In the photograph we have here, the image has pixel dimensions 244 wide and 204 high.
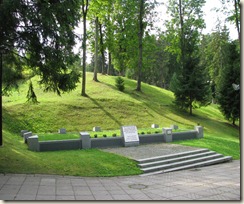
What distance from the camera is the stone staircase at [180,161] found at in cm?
1119

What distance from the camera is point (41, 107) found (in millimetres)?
21641

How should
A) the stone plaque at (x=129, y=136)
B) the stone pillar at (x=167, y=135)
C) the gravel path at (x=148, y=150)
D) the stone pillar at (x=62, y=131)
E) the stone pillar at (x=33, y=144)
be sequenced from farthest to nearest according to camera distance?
1. the stone pillar at (x=62, y=131)
2. the stone pillar at (x=167, y=135)
3. the stone plaque at (x=129, y=136)
4. the gravel path at (x=148, y=150)
5. the stone pillar at (x=33, y=144)

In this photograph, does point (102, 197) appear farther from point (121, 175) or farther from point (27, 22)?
point (27, 22)

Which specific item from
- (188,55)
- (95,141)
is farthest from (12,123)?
(188,55)

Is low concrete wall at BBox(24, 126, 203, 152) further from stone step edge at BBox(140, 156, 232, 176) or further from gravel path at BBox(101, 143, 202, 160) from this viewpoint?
stone step edge at BBox(140, 156, 232, 176)

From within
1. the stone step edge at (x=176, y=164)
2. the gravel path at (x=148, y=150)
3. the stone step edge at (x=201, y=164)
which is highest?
the gravel path at (x=148, y=150)

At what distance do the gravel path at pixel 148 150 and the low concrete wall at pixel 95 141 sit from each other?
20.6 inches

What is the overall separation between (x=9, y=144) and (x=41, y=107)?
353 inches

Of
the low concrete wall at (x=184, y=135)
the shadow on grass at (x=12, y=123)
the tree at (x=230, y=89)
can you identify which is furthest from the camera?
the tree at (x=230, y=89)

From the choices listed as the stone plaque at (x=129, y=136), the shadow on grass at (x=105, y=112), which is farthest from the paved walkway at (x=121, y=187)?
the shadow on grass at (x=105, y=112)

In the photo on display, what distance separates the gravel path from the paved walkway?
8.39 feet

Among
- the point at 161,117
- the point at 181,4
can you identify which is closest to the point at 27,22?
the point at 161,117

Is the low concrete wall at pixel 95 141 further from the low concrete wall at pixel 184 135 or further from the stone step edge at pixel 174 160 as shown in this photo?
the stone step edge at pixel 174 160

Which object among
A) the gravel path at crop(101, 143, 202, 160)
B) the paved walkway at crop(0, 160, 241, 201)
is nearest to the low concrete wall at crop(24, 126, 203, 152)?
the gravel path at crop(101, 143, 202, 160)
